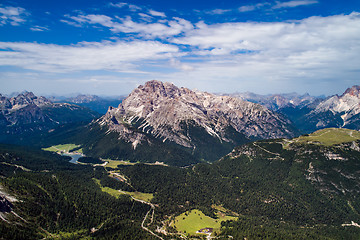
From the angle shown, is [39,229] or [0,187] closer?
[39,229]

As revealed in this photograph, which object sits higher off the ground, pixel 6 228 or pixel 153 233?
pixel 6 228

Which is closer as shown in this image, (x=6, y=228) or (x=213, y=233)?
(x=6, y=228)

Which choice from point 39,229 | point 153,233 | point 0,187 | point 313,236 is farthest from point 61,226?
point 313,236

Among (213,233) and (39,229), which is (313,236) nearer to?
(213,233)

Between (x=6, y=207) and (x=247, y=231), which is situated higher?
(x=6, y=207)

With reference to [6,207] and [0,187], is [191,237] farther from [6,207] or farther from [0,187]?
[0,187]

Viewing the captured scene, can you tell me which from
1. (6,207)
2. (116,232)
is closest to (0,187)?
(6,207)

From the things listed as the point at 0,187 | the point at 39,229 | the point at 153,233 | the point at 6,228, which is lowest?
the point at 153,233

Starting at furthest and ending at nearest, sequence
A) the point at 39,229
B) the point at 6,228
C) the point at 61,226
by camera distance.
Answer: the point at 61,226 → the point at 39,229 → the point at 6,228

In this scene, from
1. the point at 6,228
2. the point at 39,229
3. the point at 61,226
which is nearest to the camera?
the point at 6,228
